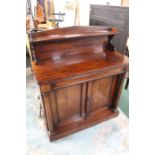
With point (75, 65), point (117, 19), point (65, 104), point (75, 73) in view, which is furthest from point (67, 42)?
point (117, 19)

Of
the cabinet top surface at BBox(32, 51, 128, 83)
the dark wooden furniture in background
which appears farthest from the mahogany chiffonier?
the dark wooden furniture in background

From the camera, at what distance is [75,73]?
105 cm

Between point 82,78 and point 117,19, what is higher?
point 117,19

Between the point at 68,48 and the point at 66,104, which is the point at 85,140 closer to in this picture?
the point at 66,104

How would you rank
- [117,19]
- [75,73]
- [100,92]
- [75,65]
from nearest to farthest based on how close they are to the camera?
[75,73] < [75,65] < [100,92] < [117,19]

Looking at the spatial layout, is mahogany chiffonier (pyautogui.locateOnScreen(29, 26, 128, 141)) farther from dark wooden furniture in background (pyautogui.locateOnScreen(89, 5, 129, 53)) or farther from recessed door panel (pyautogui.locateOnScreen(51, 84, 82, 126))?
dark wooden furniture in background (pyautogui.locateOnScreen(89, 5, 129, 53))

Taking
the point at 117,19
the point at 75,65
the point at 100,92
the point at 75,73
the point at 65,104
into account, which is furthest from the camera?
the point at 117,19

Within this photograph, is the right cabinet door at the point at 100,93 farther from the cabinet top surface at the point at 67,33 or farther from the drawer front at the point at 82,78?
the cabinet top surface at the point at 67,33

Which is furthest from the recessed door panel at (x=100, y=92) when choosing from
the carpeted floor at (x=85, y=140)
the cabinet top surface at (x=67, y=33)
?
the cabinet top surface at (x=67, y=33)

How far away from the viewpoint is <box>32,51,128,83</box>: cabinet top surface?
1.02 m

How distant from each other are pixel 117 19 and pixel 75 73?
4.62 ft

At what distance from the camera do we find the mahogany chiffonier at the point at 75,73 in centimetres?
107
